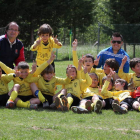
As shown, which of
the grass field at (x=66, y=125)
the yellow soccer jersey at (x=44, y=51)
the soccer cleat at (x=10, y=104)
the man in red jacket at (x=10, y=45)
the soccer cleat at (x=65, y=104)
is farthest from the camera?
the yellow soccer jersey at (x=44, y=51)

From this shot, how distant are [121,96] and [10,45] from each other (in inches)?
102

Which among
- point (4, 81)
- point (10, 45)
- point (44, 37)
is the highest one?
point (44, 37)

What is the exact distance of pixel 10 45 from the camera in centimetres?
610

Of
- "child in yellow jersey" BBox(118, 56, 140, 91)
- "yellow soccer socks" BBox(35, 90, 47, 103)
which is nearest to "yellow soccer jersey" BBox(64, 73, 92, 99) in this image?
"yellow soccer socks" BBox(35, 90, 47, 103)

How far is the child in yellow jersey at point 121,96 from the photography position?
16.0ft

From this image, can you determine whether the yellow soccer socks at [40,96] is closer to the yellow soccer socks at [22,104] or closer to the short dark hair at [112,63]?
the yellow soccer socks at [22,104]

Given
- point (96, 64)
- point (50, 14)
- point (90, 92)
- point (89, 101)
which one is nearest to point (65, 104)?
point (89, 101)

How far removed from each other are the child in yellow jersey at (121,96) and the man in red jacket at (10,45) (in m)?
2.18

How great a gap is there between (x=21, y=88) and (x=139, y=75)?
8.01 ft

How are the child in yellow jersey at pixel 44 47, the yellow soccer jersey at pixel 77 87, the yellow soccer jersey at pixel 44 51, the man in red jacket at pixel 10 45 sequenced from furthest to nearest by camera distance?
the yellow soccer jersey at pixel 44 51 < the child in yellow jersey at pixel 44 47 < the man in red jacket at pixel 10 45 < the yellow soccer jersey at pixel 77 87

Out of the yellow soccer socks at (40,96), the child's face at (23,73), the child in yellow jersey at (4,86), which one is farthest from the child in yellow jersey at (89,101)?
the child in yellow jersey at (4,86)

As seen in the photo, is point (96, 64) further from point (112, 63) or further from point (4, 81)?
point (4, 81)

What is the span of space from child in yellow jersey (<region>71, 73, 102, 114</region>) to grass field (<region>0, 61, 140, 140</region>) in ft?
0.41

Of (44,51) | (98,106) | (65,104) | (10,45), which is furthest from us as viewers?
(44,51)
